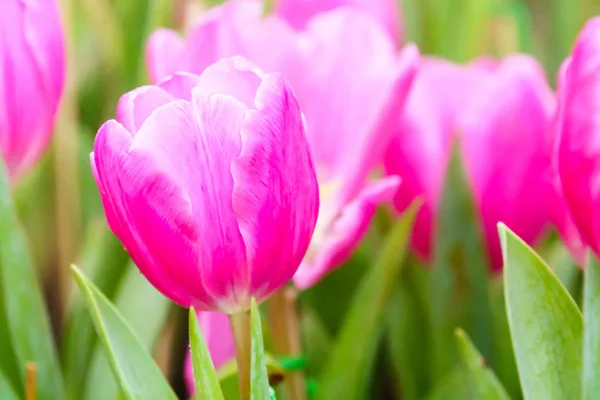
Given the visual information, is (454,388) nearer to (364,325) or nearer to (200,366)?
(364,325)

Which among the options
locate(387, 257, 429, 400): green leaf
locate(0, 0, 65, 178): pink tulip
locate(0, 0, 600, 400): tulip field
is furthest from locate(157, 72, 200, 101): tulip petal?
locate(387, 257, 429, 400): green leaf

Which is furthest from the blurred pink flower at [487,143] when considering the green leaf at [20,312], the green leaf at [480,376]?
the green leaf at [20,312]

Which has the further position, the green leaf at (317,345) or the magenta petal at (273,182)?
the green leaf at (317,345)

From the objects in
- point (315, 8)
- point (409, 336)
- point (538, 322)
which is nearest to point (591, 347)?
point (538, 322)

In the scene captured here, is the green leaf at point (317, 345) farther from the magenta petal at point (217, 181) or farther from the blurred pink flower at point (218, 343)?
the magenta petal at point (217, 181)

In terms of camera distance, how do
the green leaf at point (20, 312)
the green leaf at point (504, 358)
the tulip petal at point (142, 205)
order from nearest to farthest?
1. the tulip petal at point (142, 205)
2. the green leaf at point (20, 312)
3. the green leaf at point (504, 358)

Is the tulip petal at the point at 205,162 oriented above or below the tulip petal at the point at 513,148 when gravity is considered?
above
